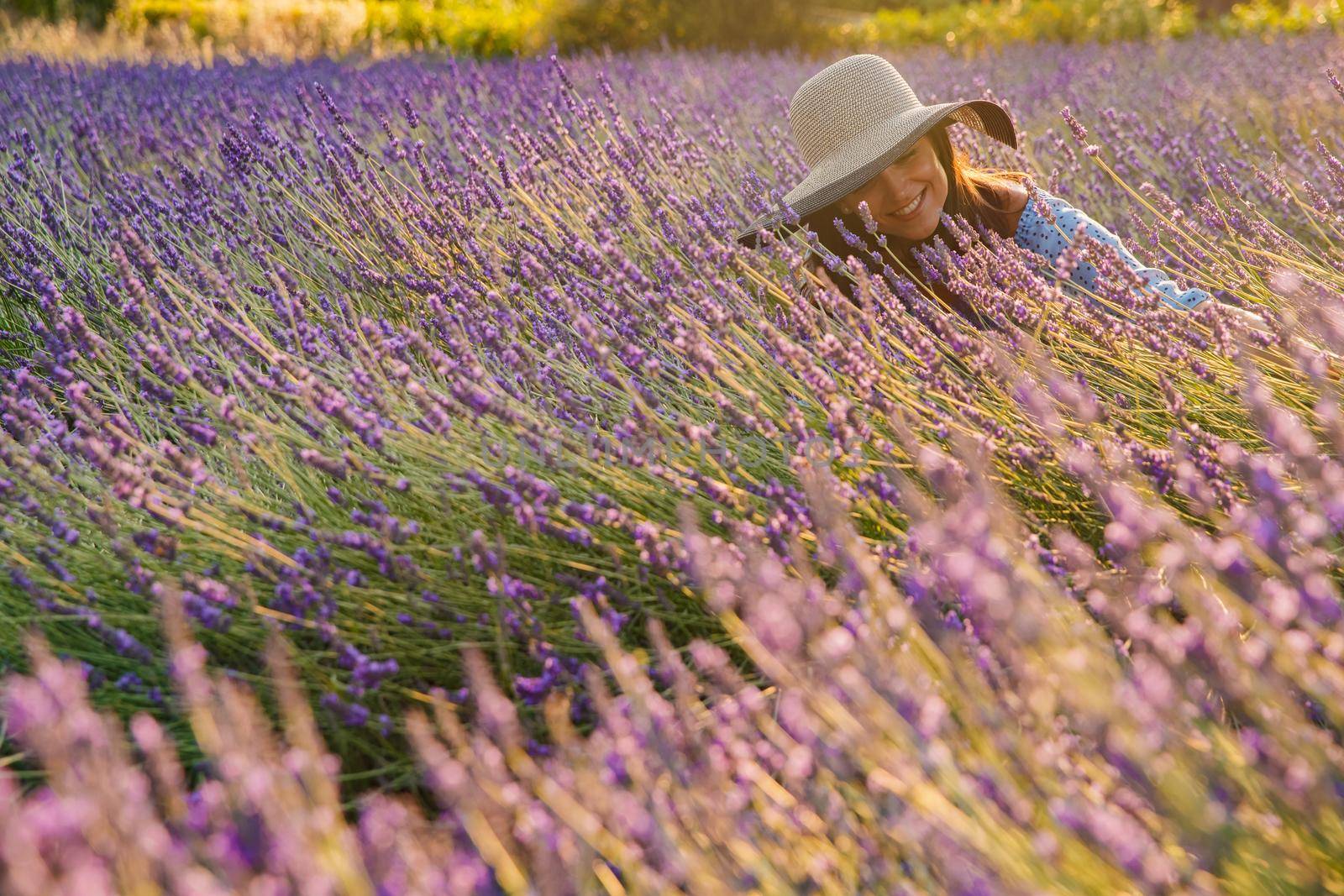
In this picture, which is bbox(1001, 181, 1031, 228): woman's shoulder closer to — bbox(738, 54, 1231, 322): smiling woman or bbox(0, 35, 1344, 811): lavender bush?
bbox(738, 54, 1231, 322): smiling woman

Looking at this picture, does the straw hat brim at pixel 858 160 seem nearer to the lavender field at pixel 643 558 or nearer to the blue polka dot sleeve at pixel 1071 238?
the lavender field at pixel 643 558

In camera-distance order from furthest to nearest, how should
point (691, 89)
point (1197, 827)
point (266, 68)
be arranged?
point (266, 68) → point (691, 89) → point (1197, 827)

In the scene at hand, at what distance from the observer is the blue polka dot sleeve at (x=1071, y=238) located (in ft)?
7.52

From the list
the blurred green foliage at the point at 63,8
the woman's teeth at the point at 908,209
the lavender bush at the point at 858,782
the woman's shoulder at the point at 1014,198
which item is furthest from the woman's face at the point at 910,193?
the blurred green foliage at the point at 63,8

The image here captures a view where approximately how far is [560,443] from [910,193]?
4.04ft

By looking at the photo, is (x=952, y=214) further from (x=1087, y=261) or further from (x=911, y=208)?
(x=1087, y=261)

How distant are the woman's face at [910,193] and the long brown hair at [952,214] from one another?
0.05 meters

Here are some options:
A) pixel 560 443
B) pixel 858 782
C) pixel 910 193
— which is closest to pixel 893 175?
pixel 910 193

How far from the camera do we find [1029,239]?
3.01 meters

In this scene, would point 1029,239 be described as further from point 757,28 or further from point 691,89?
point 757,28

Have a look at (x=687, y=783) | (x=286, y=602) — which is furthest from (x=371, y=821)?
(x=286, y=602)

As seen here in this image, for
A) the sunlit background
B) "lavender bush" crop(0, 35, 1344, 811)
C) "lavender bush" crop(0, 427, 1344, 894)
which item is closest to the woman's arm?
"lavender bush" crop(0, 35, 1344, 811)

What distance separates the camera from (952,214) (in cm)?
268

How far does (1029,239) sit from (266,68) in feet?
19.2
